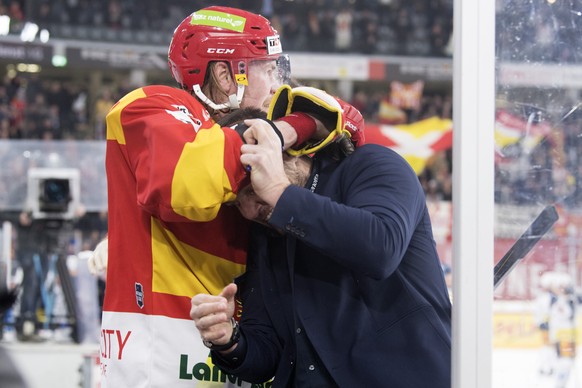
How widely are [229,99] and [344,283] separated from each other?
75 cm

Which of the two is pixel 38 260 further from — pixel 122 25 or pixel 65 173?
pixel 122 25

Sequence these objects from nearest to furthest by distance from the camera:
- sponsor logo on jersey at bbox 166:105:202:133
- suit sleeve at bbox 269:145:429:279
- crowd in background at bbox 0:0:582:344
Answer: suit sleeve at bbox 269:145:429:279, sponsor logo on jersey at bbox 166:105:202:133, crowd in background at bbox 0:0:582:344

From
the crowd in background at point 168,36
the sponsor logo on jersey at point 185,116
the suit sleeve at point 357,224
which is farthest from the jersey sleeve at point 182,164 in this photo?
the crowd in background at point 168,36

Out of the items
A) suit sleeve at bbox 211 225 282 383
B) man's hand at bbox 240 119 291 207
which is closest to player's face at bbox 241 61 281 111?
suit sleeve at bbox 211 225 282 383

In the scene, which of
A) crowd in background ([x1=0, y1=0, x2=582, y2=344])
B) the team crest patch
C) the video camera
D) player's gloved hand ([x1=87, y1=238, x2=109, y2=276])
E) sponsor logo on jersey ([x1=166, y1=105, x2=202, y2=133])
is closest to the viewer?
sponsor logo on jersey ([x1=166, y1=105, x2=202, y2=133])

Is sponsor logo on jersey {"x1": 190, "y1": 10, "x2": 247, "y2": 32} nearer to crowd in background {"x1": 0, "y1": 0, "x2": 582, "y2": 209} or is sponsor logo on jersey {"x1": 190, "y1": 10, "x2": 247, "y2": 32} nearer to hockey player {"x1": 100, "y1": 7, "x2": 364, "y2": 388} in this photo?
hockey player {"x1": 100, "y1": 7, "x2": 364, "y2": 388}

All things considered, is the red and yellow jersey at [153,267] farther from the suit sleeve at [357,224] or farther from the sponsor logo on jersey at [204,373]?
the suit sleeve at [357,224]

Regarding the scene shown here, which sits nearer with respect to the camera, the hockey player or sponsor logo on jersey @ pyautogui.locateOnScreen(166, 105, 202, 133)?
the hockey player

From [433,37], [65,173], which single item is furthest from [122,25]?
[65,173]

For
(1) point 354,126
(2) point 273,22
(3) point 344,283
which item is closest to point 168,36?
(2) point 273,22

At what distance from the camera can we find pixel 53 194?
33.1ft

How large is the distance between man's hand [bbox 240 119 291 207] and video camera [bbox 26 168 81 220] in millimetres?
8550

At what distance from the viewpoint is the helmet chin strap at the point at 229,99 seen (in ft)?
8.07

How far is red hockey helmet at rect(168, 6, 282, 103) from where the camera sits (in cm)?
245
